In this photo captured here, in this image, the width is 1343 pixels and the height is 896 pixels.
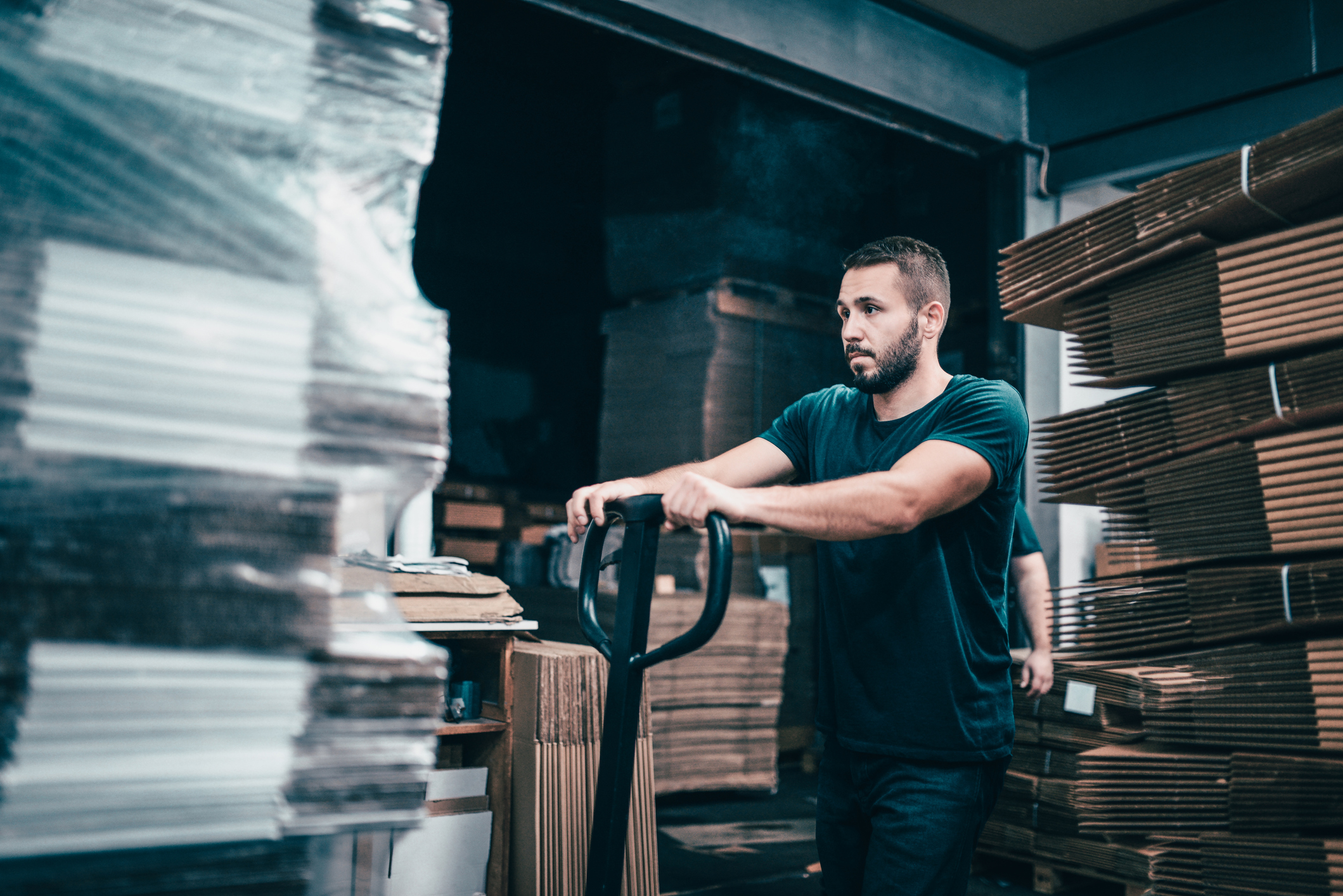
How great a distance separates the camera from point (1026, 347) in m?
6.10

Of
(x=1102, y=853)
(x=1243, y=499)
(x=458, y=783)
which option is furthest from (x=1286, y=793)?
(x=458, y=783)

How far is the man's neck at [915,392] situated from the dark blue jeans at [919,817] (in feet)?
2.77

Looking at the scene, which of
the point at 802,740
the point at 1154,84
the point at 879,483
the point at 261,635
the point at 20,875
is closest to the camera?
the point at 20,875

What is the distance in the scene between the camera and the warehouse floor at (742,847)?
463 cm

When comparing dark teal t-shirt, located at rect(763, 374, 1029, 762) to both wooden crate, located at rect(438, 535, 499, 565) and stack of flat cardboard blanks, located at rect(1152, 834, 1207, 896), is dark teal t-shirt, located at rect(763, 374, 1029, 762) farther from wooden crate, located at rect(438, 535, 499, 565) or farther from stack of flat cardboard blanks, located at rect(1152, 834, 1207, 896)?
wooden crate, located at rect(438, 535, 499, 565)

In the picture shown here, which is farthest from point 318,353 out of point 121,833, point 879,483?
point 879,483

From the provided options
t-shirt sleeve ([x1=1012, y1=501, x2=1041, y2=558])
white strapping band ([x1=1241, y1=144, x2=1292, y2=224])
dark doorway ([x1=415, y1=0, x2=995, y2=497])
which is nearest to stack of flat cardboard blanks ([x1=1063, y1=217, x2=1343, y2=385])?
white strapping band ([x1=1241, y1=144, x2=1292, y2=224])

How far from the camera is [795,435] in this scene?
2875 mm

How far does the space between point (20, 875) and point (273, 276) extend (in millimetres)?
665

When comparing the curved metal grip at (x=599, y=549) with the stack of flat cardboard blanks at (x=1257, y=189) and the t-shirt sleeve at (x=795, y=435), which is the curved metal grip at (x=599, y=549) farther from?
the stack of flat cardboard blanks at (x=1257, y=189)

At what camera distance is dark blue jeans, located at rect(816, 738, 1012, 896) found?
7.38 ft

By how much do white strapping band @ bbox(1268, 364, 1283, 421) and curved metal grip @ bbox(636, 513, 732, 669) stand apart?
6.31ft

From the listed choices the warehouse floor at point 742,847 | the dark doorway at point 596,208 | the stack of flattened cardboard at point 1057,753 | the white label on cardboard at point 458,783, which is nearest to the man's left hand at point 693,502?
the white label on cardboard at point 458,783

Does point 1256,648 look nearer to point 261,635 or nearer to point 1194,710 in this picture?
point 1194,710
